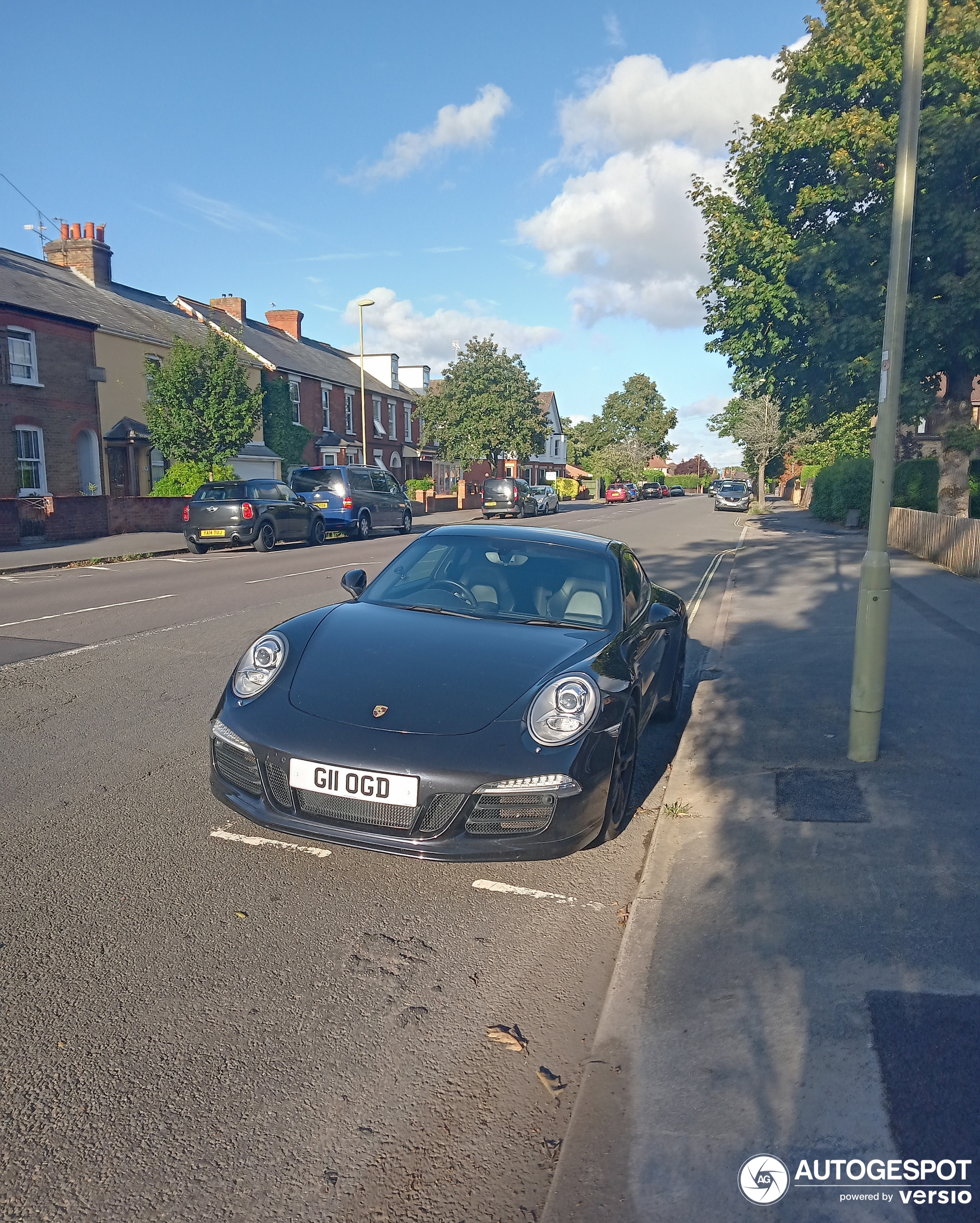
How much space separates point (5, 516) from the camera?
65.4 ft

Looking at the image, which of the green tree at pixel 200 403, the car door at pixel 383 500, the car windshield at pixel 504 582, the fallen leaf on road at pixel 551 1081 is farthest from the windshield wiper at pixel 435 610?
the green tree at pixel 200 403

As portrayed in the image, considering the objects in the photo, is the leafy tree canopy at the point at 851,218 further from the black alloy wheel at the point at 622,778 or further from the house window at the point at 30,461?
the house window at the point at 30,461

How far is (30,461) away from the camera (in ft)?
88.4

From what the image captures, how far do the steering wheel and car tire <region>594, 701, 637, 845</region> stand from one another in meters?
1.12

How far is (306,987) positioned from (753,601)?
10172 mm

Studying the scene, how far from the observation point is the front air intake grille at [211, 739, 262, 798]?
369cm

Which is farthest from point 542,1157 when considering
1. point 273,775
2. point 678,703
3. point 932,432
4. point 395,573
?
point 932,432

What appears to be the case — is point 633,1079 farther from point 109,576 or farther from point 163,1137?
point 109,576

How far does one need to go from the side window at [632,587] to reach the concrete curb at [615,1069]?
1250mm

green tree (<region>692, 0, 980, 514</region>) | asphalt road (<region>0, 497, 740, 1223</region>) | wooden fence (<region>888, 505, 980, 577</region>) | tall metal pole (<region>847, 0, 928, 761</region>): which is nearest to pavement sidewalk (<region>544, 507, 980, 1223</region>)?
asphalt road (<region>0, 497, 740, 1223</region>)

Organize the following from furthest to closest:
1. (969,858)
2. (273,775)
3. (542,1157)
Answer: (969,858) → (273,775) → (542,1157)

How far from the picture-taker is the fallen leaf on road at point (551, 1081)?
2559mm

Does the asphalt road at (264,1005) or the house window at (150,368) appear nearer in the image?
the asphalt road at (264,1005)

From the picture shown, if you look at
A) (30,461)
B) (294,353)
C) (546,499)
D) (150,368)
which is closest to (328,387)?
(294,353)
